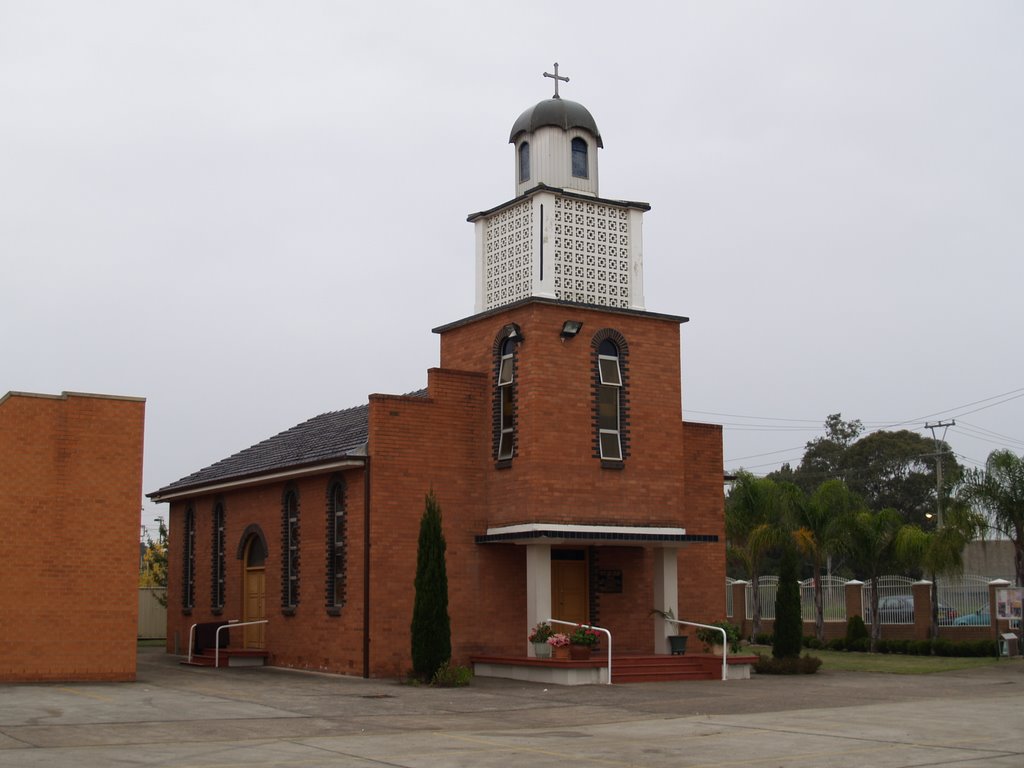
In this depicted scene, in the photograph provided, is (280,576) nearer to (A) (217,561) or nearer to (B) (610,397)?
(A) (217,561)

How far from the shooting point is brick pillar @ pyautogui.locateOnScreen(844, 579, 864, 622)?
37969mm

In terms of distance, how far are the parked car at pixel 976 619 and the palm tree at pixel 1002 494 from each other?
9.26ft

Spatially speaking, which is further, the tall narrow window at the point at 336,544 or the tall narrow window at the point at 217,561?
the tall narrow window at the point at 217,561

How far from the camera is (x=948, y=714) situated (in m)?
17.3

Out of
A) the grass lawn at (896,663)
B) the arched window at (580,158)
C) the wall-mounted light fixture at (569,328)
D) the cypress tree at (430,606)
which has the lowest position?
the grass lawn at (896,663)

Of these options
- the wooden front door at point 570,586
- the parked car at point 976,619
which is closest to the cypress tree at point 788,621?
the wooden front door at point 570,586

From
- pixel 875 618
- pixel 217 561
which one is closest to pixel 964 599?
pixel 875 618

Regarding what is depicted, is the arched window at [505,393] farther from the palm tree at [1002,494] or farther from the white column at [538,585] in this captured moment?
the palm tree at [1002,494]

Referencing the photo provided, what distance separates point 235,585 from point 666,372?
456 inches

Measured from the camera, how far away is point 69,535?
2180cm

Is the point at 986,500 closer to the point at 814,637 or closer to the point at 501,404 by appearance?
the point at 814,637

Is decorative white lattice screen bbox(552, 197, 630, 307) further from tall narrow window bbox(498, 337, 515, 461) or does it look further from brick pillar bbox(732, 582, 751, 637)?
brick pillar bbox(732, 582, 751, 637)

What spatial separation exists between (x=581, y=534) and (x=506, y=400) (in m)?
3.21

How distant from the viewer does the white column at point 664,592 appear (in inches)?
992
